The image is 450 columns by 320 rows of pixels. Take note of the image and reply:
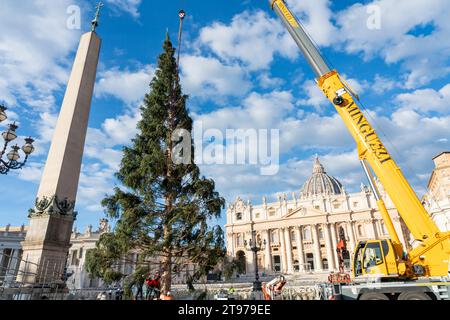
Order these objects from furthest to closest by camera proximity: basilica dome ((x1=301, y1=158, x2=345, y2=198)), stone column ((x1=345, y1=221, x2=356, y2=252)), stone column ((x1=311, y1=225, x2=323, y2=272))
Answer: basilica dome ((x1=301, y1=158, x2=345, y2=198)), stone column ((x1=345, y1=221, x2=356, y2=252)), stone column ((x1=311, y1=225, x2=323, y2=272))

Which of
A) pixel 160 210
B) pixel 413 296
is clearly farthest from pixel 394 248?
pixel 160 210

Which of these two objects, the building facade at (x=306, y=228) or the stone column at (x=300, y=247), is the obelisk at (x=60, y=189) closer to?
the building facade at (x=306, y=228)

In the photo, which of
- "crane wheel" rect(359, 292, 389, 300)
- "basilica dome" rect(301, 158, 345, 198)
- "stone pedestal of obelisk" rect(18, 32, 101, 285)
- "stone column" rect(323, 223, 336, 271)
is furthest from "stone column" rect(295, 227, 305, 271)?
"stone pedestal of obelisk" rect(18, 32, 101, 285)

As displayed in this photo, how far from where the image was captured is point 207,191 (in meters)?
12.0

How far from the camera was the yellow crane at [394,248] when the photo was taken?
8.62 metres

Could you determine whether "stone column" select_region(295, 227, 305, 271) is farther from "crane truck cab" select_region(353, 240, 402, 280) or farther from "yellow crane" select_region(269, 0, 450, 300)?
"crane truck cab" select_region(353, 240, 402, 280)

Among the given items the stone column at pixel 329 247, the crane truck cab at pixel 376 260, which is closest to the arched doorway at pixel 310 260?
the stone column at pixel 329 247

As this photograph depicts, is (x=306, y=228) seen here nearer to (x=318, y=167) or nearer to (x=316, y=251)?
(x=316, y=251)

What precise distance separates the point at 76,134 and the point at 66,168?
4.86 feet

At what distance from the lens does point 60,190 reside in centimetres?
1025

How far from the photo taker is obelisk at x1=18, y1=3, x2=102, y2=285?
958 cm

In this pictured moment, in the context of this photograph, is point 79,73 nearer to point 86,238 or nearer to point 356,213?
point 86,238

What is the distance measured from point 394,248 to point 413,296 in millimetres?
1709
